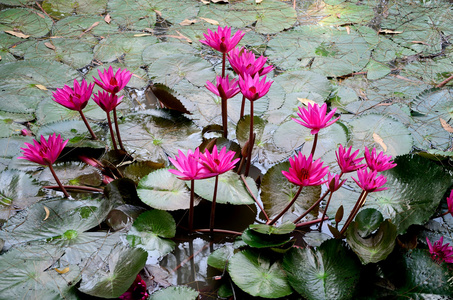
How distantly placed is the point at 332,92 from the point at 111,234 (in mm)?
1490

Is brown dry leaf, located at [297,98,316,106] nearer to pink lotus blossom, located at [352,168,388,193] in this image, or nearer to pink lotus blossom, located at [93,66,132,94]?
pink lotus blossom, located at [352,168,388,193]

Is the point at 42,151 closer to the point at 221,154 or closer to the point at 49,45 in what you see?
the point at 221,154

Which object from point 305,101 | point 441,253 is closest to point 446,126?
point 305,101

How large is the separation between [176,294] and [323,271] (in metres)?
0.51

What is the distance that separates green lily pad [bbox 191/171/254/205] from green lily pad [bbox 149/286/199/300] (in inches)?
14.1

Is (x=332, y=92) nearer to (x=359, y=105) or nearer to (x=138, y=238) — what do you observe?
(x=359, y=105)

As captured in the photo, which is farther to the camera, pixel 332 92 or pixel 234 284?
pixel 332 92

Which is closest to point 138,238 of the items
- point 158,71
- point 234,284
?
point 234,284

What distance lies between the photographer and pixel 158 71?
2340 millimetres

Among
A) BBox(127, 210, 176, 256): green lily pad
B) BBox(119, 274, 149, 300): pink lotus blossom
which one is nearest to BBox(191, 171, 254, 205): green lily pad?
BBox(127, 210, 176, 256): green lily pad

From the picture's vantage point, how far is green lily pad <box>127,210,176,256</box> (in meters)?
1.43

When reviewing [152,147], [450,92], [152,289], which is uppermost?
[450,92]

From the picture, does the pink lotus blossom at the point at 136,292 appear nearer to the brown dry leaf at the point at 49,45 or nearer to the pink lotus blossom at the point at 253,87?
the pink lotus blossom at the point at 253,87

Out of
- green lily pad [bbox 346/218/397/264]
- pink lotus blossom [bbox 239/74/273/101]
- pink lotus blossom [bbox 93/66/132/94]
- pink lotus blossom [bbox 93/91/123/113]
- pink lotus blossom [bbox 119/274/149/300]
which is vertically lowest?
pink lotus blossom [bbox 119/274/149/300]
